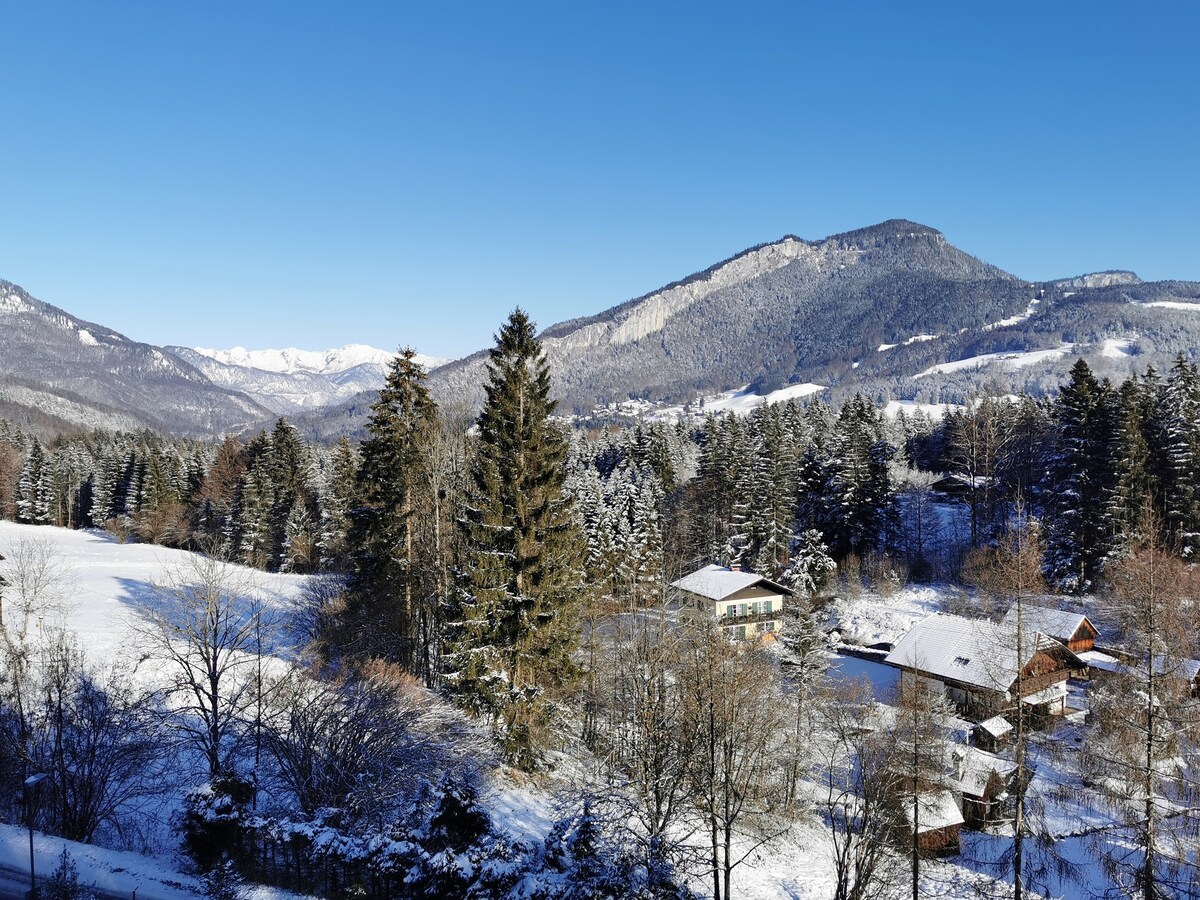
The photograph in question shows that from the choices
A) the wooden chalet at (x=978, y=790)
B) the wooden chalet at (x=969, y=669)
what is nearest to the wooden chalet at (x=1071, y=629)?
the wooden chalet at (x=969, y=669)

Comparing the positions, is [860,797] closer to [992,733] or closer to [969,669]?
[992,733]

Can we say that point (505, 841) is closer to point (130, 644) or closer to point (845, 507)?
point (130, 644)

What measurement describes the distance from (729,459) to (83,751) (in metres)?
53.0

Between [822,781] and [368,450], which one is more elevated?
[368,450]

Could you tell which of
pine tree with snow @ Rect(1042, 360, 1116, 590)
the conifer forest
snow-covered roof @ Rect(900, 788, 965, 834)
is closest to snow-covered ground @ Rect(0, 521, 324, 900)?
the conifer forest

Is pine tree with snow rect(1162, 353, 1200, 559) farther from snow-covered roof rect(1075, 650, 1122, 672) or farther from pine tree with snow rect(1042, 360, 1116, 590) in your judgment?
snow-covered roof rect(1075, 650, 1122, 672)

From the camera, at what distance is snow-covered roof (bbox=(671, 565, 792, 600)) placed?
46.5 meters

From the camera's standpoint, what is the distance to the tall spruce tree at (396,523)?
2669 cm

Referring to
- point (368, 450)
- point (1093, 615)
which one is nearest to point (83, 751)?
point (368, 450)

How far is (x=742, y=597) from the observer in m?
47.1

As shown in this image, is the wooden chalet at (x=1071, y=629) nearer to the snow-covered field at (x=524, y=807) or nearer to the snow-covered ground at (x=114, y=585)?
the snow-covered field at (x=524, y=807)

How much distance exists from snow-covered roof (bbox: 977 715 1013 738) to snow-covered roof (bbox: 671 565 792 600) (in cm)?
1772

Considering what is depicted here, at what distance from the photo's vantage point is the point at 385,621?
88.9 ft

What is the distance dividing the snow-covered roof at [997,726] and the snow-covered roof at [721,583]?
17.7 m
